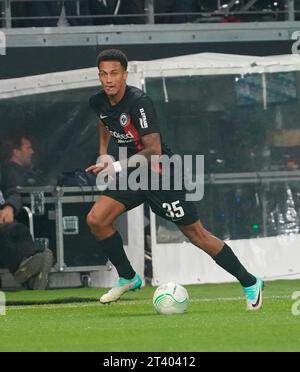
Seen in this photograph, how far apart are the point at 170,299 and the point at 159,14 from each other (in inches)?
294

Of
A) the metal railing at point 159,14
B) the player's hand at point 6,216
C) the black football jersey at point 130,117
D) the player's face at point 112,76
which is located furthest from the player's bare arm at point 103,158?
the metal railing at point 159,14

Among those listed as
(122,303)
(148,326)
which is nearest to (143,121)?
(148,326)

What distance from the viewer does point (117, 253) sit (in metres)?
12.1

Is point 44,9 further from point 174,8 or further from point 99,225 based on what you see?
point 99,225

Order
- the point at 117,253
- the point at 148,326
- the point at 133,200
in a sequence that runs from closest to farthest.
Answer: the point at 148,326
the point at 133,200
the point at 117,253

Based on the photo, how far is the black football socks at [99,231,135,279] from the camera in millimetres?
12086

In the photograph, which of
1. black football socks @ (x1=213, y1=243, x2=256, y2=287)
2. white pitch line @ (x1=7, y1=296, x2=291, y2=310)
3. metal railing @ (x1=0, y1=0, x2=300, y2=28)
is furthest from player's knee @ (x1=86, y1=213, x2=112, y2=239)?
metal railing @ (x1=0, y1=0, x2=300, y2=28)

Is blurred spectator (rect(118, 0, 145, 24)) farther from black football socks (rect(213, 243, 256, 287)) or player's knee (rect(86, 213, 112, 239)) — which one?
black football socks (rect(213, 243, 256, 287))

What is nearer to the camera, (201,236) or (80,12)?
(201,236)

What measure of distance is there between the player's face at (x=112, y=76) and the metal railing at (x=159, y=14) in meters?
5.91

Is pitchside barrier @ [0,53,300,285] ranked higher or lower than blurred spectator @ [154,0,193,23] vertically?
lower

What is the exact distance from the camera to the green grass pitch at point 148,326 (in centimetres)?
906

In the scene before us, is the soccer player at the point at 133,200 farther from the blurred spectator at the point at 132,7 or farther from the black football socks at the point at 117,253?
the blurred spectator at the point at 132,7
